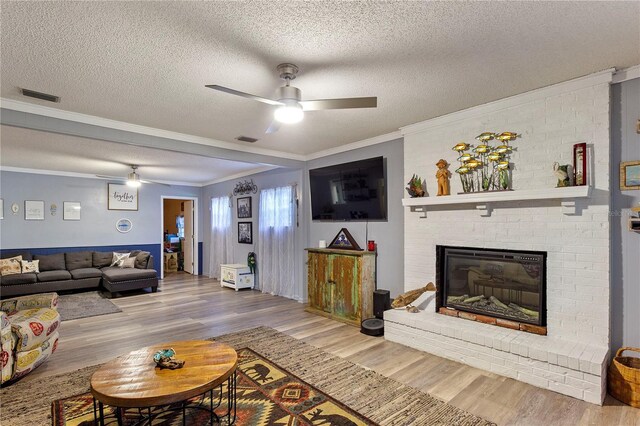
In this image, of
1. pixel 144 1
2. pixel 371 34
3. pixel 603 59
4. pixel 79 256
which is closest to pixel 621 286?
pixel 603 59

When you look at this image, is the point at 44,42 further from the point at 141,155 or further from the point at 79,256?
the point at 79,256

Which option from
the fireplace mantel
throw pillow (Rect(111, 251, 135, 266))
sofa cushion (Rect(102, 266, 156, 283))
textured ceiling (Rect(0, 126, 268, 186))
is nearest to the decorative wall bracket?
textured ceiling (Rect(0, 126, 268, 186))

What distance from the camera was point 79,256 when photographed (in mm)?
6941

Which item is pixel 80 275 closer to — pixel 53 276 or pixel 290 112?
pixel 53 276

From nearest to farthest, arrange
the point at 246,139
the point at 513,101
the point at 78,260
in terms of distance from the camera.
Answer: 1. the point at 513,101
2. the point at 246,139
3. the point at 78,260

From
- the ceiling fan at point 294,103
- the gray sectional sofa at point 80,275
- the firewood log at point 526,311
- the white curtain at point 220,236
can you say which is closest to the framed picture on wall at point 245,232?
the white curtain at point 220,236

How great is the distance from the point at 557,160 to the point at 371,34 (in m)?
2.08

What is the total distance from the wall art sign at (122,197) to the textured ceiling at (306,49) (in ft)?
16.7

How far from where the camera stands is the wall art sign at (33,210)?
662 centimetres

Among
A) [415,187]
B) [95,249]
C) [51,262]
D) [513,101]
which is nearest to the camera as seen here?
[513,101]

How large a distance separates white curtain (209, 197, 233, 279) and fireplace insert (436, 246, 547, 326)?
17.3 feet

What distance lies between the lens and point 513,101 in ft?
10.1

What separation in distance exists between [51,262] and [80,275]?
88 centimetres

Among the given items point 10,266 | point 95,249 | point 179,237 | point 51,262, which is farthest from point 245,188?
point 179,237
